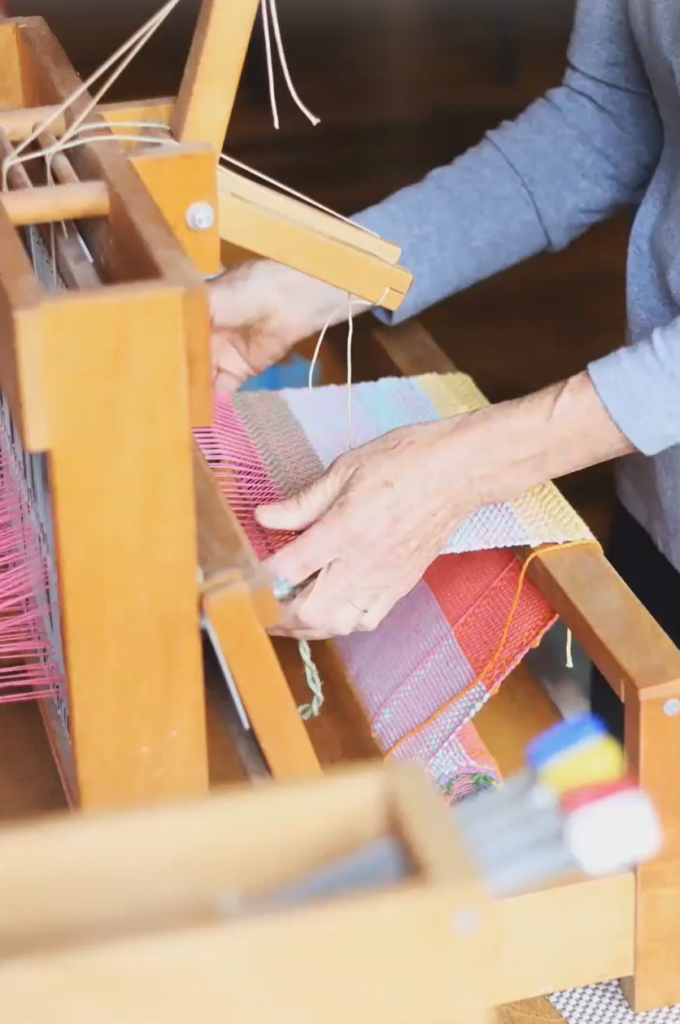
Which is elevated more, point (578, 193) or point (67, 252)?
point (67, 252)

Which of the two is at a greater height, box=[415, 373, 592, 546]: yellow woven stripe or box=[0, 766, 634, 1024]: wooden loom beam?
box=[0, 766, 634, 1024]: wooden loom beam

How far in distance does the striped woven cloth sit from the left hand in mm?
50

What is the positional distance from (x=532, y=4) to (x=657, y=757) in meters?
3.91

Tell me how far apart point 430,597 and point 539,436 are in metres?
0.22

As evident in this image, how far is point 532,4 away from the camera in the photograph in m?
4.34

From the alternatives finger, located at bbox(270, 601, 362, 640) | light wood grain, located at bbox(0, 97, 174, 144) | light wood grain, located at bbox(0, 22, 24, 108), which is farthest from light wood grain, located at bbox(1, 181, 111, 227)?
finger, located at bbox(270, 601, 362, 640)

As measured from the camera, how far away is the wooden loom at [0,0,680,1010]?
59 centimetres

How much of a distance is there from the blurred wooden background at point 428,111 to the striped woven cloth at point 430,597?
1129 mm

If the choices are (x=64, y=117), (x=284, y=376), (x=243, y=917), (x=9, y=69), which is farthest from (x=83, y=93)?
(x=284, y=376)

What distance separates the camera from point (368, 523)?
38.5 inches

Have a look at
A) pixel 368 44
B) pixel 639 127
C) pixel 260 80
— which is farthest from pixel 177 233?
pixel 368 44

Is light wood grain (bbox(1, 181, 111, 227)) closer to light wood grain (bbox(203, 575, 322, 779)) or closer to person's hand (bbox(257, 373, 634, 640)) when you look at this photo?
light wood grain (bbox(203, 575, 322, 779))

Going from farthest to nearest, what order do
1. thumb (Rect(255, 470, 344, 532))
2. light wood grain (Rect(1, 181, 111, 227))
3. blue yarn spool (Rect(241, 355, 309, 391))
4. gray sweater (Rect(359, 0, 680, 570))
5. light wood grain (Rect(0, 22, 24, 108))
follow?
1. blue yarn spool (Rect(241, 355, 309, 391))
2. gray sweater (Rect(359, 0, 680, 570))
3. thumb (Rect(255, 470, 344, 532))
4. light wood grain (Rect(0, 22, 24, 108))
5. light wood grain (Rect(1, 181, 111, 227))

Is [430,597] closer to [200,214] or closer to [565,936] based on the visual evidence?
[565,936]
